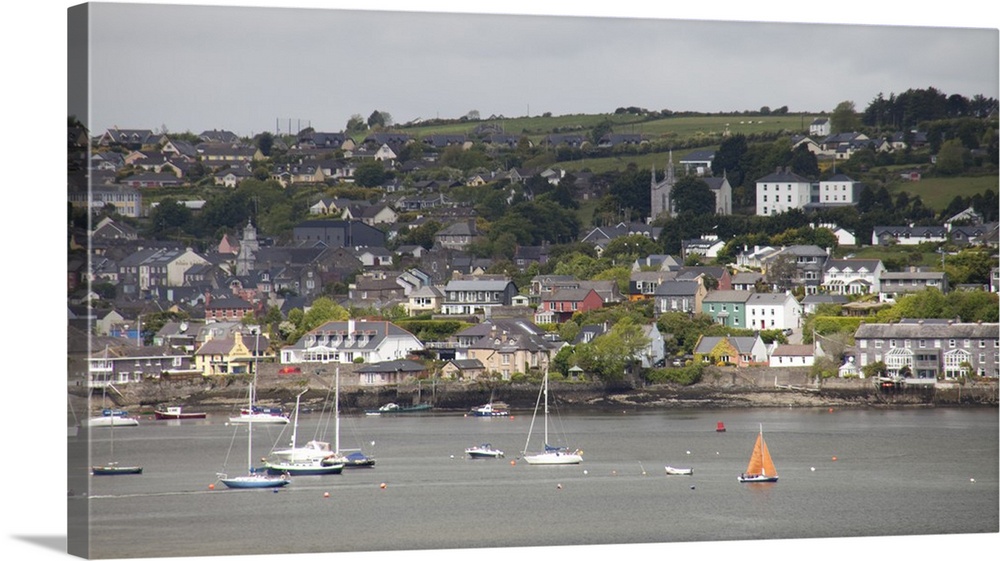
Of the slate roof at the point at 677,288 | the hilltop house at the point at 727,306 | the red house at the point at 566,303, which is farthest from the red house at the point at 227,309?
the hilltop house at the point at 727,306

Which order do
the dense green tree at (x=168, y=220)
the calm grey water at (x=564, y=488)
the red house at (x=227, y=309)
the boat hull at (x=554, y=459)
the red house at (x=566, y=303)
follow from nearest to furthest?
the calm grey water at (x=564, y=488) < the boat hull at (x=554, y=459) < the dense green tree at (x=168, y=220) < the red house at (x=227, y=309) < the red house at (x=566, y=303)

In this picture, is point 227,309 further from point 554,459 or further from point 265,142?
point 554,459

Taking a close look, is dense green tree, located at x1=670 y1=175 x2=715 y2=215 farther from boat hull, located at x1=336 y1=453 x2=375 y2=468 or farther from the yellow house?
boat hull, located at x1=336 y1=453 x2=375 y2=468

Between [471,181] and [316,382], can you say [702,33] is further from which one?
[471,181]

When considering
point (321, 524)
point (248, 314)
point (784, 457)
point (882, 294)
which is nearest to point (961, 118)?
point (784, 457)

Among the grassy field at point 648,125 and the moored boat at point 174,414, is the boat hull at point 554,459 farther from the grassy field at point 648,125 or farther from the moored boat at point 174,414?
the moored boat at point 174,414

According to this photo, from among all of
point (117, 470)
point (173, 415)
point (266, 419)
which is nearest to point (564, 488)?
point (117, 470)
